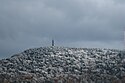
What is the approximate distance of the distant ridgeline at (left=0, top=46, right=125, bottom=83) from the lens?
33959mm

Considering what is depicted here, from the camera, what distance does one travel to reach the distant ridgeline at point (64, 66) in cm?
3396

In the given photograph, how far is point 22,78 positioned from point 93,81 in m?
5.94

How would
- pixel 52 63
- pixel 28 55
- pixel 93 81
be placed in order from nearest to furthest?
pixel 93 81, pixel 52 63, pixel 28 55

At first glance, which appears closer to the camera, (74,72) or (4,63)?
(74,72)

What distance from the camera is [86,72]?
3594 cm

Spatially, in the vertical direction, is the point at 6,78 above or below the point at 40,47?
below

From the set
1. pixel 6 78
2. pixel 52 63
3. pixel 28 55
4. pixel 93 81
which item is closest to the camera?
pixel 93 81

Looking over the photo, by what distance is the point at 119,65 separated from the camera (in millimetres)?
36188

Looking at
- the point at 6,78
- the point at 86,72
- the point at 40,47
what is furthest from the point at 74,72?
the point at 40,47

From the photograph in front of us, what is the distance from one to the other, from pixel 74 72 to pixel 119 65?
3.98m

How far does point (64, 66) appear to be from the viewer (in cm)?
3772

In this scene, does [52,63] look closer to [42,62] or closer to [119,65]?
[42,62]

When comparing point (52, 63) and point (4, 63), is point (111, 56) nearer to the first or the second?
point (52, 63)

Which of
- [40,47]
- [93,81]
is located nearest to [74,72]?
[93,81]
